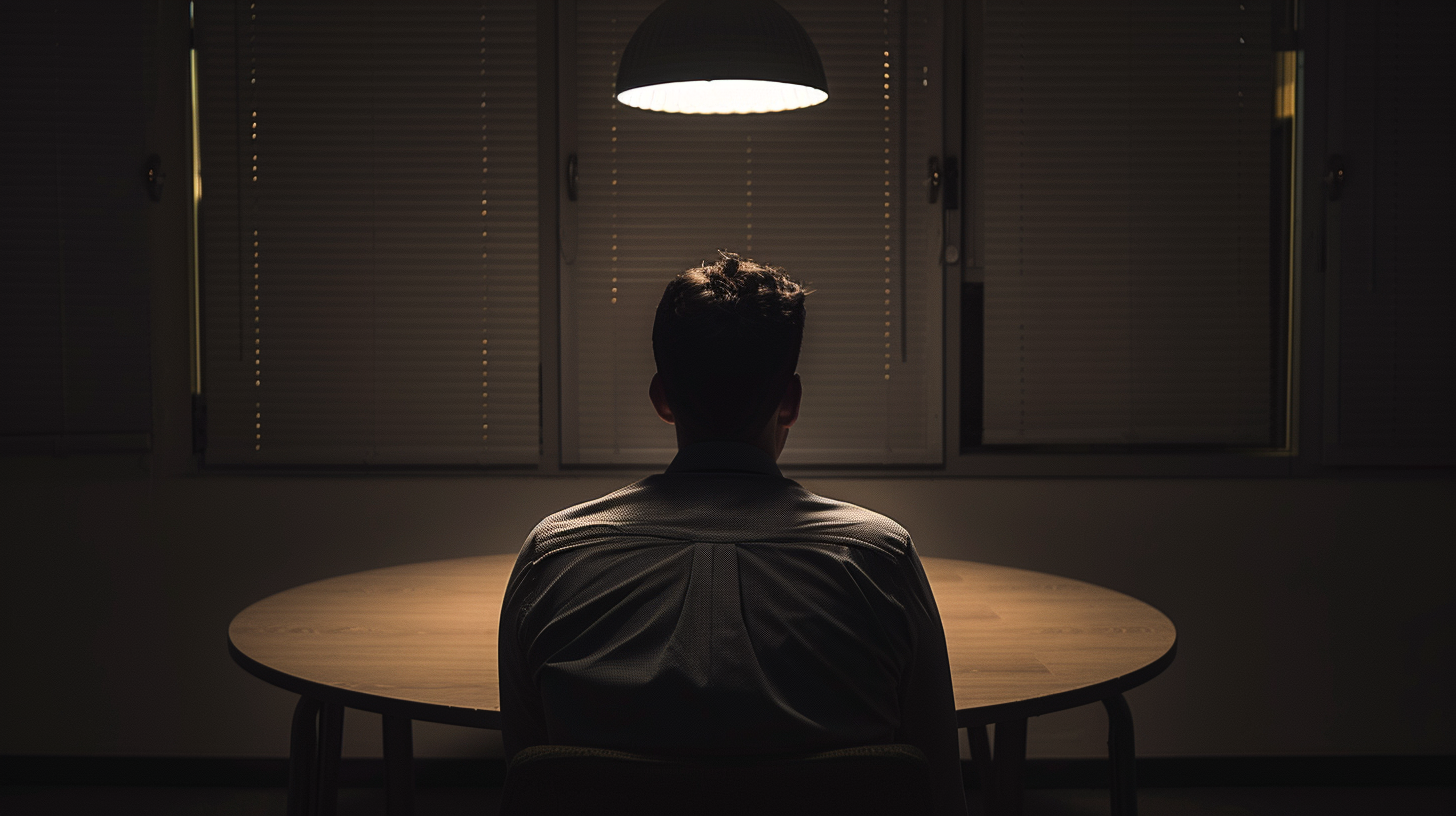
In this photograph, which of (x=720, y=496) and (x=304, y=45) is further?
(x=304, y=45)

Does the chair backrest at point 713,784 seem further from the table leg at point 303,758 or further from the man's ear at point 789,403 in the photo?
the table leg at point 303,758

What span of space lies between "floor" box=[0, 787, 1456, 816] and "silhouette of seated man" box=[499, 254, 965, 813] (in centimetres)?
196

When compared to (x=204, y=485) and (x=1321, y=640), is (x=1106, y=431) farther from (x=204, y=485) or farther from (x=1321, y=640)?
(x=204, y=485)

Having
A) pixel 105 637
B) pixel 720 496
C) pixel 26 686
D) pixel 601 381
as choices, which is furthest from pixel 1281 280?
pixel 26 686

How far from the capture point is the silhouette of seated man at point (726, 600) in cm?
85

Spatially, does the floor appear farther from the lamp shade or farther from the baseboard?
the lamp shade

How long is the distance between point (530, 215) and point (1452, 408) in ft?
8.49

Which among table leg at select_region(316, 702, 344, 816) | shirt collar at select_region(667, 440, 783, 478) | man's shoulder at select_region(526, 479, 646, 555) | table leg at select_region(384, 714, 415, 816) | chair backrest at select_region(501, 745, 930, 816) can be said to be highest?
shirt collar at select_region(667, 440, 783, 478)

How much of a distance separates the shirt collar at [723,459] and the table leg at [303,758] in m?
0.83

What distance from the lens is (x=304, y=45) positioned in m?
2.84

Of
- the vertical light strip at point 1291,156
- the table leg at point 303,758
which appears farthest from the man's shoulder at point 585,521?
the vertical light strip at point 1291,156

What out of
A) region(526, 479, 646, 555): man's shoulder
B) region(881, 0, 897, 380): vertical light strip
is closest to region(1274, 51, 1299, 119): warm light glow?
region(881, 0, 897, 380): vertical light strip

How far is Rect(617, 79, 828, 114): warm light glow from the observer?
197cm

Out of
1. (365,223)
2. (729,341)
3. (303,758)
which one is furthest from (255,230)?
(729,341)
